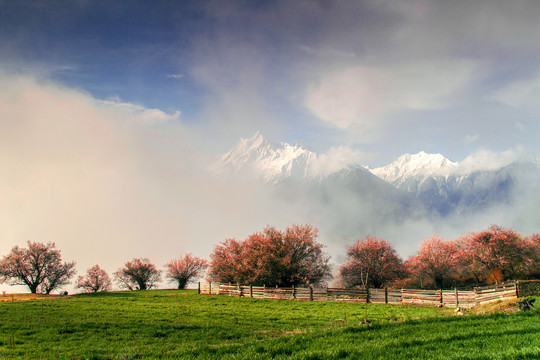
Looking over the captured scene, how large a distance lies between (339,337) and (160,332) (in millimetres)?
10432

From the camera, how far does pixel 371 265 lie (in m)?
58.5

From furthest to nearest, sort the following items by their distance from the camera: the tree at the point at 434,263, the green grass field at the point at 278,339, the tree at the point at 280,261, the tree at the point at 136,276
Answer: the tree at the point at 136,276 → the tree at the point at 434,263 → the tree at the point at 280,261 → the green grass field at the point at 278,339

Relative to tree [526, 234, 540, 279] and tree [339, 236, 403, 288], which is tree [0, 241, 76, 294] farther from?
tree [526, 234, 540, 279]

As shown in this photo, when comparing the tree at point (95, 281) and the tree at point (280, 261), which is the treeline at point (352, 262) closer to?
the tree at point (280, 261)

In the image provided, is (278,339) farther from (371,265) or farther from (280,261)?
(371,265)

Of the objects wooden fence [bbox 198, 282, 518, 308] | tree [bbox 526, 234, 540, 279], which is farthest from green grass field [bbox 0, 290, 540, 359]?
tree [bbox 526, 234, 540, 279]

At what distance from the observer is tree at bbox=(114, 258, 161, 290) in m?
73.3

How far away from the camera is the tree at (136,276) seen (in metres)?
73.3

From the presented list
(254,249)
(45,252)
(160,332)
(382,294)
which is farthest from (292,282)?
(45,252)

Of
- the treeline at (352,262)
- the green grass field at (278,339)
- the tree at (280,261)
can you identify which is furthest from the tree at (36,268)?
the green grass field at (278,339)

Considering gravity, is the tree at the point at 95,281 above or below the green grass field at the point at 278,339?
below

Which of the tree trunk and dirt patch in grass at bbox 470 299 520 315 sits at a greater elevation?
dirt patch in grass at bbox 470 299 520 315

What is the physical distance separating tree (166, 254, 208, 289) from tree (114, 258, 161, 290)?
4429mm

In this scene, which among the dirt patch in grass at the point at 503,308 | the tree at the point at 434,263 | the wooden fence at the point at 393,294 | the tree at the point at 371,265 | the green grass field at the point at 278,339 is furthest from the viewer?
the tree at the point at 371,265
